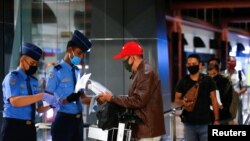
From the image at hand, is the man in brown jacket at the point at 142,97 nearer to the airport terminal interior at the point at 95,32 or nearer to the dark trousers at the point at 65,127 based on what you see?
the dark trousers at the point at 65,127

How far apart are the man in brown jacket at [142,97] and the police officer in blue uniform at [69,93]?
0.53 m

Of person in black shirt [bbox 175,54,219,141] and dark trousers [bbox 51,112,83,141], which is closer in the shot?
dark trousers [bbox 51,112,83,141]

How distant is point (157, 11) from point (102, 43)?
1259 millimetres

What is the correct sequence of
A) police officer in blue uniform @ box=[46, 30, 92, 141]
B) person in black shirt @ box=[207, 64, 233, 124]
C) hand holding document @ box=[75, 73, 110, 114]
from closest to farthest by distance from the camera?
hand holding document @ box=[75, 73, 110, 114]
police officer in blue uniform @ box=[46, 30, 92, 141]
person in black shirt @ box=[207, 64, 233, 124]

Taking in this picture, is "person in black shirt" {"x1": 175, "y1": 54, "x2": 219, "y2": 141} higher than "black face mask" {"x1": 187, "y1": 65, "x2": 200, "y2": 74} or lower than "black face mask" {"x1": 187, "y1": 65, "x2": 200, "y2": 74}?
lower

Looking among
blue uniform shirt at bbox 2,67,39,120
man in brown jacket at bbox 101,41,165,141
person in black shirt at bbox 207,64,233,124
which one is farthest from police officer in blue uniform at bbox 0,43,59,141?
person in black shirt at bbox 207,64,233,124

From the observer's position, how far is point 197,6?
19.5 metres

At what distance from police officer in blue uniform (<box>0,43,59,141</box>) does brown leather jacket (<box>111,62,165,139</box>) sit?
77 cm

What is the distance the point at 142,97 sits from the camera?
376cm

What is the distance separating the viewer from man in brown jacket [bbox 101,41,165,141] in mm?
3768

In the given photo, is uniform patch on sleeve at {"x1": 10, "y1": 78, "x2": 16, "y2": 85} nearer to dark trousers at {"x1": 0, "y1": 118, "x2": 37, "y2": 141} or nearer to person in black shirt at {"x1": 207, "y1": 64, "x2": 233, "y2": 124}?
dark trousers at {"x1": 0, "y1": 118, "x2": 37, "y2": 141}

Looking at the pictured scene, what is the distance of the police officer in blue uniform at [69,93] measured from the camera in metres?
4.23

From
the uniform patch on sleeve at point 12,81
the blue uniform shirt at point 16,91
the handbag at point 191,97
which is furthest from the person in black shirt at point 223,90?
the uniform patch on sleeve at point 12,81

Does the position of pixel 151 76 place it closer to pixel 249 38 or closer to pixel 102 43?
pixel 102 43
